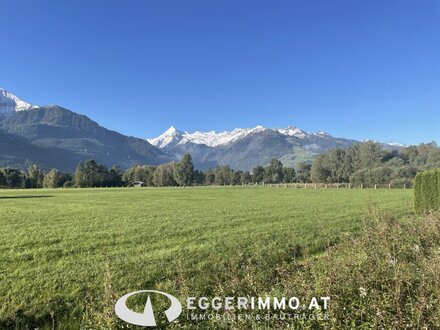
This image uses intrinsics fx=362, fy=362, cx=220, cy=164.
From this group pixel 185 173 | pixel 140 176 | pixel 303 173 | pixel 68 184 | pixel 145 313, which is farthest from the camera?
pixel 303 173

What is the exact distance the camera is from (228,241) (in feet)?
39.0

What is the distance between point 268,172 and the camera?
17175cm

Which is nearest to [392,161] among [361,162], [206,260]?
[361,162]

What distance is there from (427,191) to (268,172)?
148972mm

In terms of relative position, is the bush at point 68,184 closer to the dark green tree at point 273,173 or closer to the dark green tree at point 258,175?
the dark green tree at point 258,175

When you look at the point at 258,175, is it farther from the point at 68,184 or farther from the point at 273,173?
the point at 68,184

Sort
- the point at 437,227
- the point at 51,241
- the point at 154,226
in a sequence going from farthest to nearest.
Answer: the point at 154,226 → the point at 51,241 → the point at 437,227

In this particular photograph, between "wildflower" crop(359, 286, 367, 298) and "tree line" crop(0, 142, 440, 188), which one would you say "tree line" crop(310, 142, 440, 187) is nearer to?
"tree line" crop(0, 142, 440, 188)

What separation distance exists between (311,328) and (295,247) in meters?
5.86

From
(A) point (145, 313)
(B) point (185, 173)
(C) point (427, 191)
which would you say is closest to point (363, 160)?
(B) point (185, 173)

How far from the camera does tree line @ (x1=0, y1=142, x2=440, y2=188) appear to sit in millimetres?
128500

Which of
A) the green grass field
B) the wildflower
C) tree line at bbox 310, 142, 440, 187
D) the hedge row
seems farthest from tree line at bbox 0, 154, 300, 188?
the wildflower

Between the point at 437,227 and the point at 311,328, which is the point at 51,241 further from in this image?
the point at 437,227

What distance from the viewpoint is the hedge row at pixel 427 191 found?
22594mm
